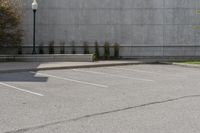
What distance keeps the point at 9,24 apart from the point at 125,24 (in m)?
8.03

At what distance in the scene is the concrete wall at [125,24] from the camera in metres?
26.4

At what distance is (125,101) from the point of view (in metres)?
10.2

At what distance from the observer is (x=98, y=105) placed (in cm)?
960

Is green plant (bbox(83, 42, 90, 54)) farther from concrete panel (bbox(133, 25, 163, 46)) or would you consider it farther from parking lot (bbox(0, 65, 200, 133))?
parking lot (bbox(0, 65, 200, 133))

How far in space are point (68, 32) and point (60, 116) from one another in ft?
61.2

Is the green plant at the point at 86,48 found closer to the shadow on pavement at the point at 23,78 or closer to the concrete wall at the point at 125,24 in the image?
the concrete wall at the point at 125,24

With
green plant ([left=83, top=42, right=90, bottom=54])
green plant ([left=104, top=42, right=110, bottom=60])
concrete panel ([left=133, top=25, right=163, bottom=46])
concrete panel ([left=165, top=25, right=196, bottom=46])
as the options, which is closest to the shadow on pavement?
green plant ([left=83, top=42, right=90, bottom=54])

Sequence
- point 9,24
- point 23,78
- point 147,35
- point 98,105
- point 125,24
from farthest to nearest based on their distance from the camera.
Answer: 1. point 147,35
2. point 125,24
3. point 9,24
4. point 23,78
5. point 98,105

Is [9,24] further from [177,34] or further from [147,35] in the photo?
[177,34]

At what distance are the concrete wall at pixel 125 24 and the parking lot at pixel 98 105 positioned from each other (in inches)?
435

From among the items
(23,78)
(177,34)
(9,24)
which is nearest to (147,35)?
(177,34)

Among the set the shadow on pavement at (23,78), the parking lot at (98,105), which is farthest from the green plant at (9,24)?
the parking lot at (98,105)

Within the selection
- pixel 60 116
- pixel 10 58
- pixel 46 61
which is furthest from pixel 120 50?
pixel 60 116

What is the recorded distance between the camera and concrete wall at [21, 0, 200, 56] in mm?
26438
